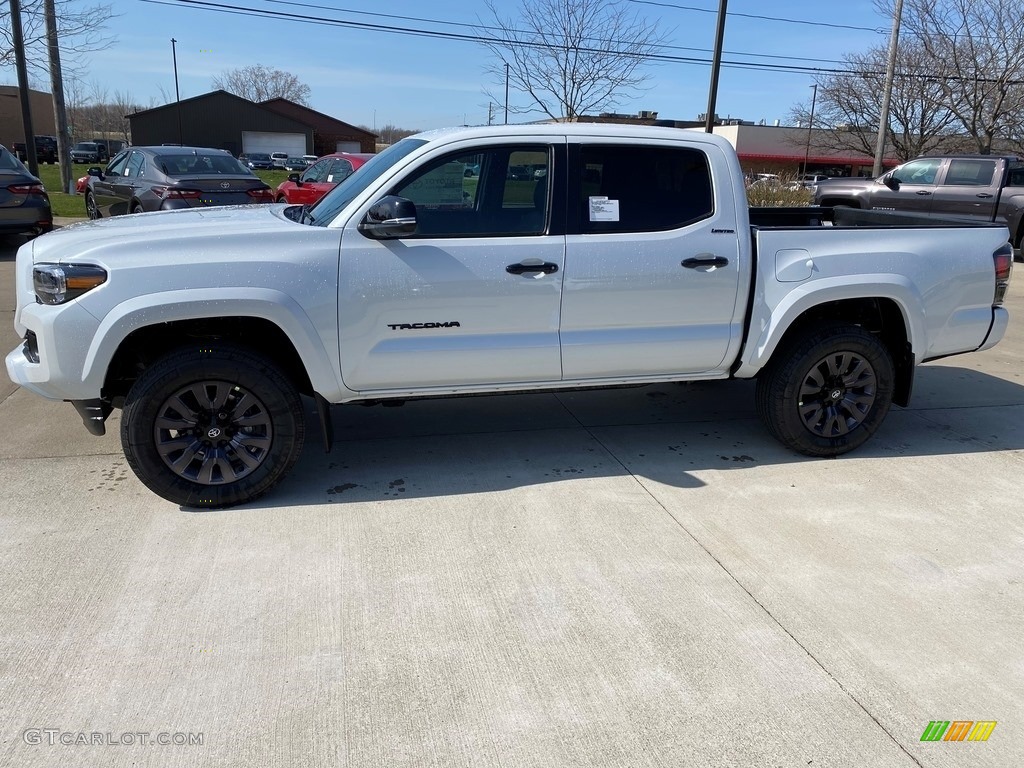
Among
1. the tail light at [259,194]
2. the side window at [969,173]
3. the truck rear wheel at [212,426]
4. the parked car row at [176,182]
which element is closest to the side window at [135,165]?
the parked car row at [176,182]

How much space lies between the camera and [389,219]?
3.90 m

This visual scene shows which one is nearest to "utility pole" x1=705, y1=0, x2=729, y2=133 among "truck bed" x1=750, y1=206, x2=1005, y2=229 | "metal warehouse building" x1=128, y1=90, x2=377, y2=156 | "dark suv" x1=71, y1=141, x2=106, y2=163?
"truck bed" x1=750, y1=206, x2=1005, y2=229

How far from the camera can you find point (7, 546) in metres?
3.66

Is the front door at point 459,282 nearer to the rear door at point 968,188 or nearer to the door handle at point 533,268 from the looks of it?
the door handle at point 533,268

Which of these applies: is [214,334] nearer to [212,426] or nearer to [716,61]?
[212,426]

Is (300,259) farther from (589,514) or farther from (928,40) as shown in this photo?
(928,40)

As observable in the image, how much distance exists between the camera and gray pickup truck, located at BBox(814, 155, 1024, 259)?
561 inches

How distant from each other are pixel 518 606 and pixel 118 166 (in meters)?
12.0

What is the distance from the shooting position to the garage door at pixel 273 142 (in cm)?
6391

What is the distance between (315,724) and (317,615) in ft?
2.11

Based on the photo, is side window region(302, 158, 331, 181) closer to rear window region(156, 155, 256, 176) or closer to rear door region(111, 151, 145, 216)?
rear window region(156, 155, 256, 176)

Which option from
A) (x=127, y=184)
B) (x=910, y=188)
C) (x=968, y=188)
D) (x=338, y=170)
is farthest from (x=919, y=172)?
(x=127, y=184)

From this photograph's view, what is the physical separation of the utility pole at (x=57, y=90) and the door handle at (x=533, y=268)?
A: 19.6 metres

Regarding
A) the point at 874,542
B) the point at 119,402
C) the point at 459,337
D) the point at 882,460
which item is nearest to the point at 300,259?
the point at 459,337
